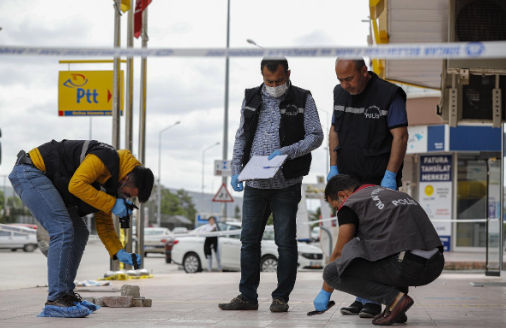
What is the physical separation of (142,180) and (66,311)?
1037 millimetres

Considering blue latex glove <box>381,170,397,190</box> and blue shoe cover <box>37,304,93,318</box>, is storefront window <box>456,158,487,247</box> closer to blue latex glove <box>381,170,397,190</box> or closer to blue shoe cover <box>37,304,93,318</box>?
blue latex glove <box>381,170,397,190</box>

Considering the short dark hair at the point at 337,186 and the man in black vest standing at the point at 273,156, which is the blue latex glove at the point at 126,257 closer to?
the man in black vest standing at the point at 273,156

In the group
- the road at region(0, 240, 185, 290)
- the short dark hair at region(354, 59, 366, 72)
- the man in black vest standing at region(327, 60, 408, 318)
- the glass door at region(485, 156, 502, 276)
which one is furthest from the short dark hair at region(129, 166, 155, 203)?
the glass door at region(485, 156, 502, 276)

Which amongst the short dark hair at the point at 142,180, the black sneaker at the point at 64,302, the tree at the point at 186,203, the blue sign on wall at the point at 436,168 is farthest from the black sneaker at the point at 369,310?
the tree at the point at 186,203

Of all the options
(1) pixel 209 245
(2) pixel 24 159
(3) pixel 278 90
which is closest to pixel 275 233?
(3) pixel 278 90

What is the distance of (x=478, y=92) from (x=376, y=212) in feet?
24.3

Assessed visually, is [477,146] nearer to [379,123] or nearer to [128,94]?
[128,94]

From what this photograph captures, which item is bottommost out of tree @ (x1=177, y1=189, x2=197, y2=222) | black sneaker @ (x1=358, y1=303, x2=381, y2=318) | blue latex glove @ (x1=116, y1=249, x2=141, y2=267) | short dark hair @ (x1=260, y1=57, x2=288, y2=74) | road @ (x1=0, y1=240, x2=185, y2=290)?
tree @ (x1=177, y1=189, x2=197, y2=222)

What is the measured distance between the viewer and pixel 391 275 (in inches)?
177

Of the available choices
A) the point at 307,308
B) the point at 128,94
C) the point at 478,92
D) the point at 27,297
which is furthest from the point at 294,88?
the point at 128,94

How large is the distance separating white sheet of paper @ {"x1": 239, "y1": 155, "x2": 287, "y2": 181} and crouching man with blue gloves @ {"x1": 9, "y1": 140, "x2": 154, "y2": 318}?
30.2 inches

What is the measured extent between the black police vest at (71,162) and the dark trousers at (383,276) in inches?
66.9

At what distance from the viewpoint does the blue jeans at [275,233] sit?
5781 millimetres

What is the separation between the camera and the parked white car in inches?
735
